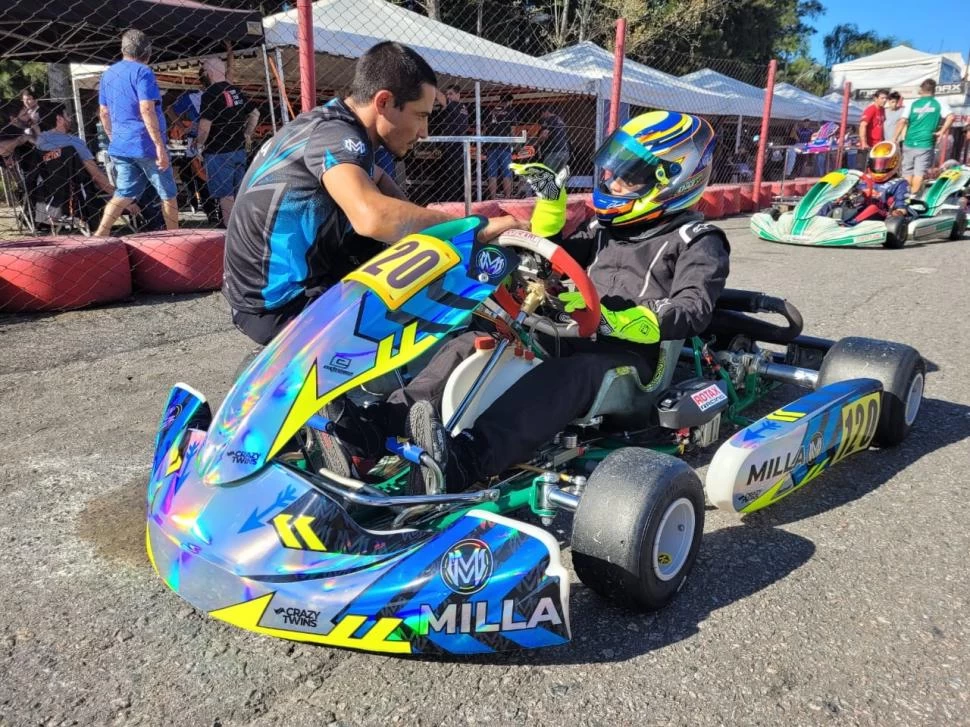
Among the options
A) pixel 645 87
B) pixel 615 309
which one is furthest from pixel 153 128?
pixel 645 87

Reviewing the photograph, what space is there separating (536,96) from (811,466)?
431 inches

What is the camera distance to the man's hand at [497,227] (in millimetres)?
2188

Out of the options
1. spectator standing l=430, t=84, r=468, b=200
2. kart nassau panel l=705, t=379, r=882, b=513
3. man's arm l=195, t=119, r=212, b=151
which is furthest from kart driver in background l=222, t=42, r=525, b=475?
spectator standing l=430, t=84, r=468, b=200

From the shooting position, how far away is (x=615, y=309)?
2.81 m

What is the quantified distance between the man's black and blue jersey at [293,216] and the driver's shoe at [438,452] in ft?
2.26

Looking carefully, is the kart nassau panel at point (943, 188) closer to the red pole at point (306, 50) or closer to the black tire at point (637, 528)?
the red pole at point (306, 50)

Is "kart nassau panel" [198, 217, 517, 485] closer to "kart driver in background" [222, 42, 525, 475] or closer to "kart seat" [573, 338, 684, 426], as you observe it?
"kart driver in background" [222, 42, 525, 475]

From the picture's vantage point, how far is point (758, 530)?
2582mm

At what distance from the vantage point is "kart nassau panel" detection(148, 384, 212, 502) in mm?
2070

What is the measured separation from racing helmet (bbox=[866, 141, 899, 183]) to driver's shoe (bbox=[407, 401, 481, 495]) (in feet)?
27.6

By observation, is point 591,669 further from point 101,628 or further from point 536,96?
point 536,96

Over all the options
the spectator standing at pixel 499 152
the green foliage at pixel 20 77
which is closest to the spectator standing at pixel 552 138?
the spectator standing at pixel 499 152

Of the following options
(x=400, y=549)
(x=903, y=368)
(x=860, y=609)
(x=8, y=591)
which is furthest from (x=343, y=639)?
(x=903, y=368)

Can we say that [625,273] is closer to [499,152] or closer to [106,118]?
[106,118]
